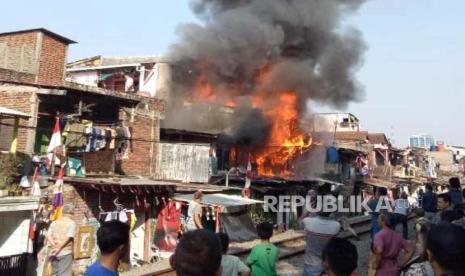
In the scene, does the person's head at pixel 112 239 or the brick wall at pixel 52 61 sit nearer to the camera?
the person's head at pixel 112 239

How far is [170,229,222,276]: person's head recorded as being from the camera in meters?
2.42

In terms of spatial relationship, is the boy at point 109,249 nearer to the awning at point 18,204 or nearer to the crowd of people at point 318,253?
the crowd of people at point 318,253

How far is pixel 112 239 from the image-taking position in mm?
3332

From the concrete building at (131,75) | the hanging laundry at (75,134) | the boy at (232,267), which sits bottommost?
the boy at (232,267)

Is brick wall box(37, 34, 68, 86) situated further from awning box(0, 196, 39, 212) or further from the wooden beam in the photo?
awning box(0, 196, 39, 212)

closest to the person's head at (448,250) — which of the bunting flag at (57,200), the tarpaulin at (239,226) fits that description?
the bunting flag at (57,200)

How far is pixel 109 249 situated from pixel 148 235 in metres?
11.2

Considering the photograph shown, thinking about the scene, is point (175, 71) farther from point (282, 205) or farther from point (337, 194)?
point (337, 194)

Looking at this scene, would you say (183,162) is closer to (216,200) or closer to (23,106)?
(216,200)

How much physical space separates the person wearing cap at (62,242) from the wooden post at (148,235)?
6859mm

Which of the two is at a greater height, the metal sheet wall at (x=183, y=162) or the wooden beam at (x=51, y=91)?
the wooden beam at (x=51, y=91)

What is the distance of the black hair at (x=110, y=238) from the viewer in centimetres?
332

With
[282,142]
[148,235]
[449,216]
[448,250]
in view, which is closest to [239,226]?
[148,235]

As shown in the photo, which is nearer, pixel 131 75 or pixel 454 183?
pixel 454 183
